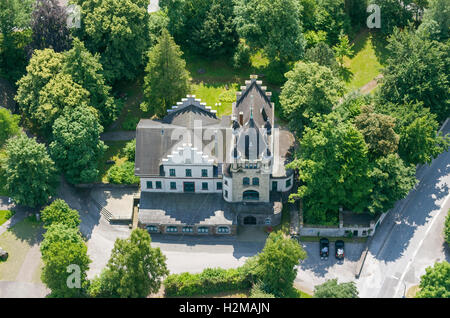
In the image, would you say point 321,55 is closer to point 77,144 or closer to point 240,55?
point 240,55

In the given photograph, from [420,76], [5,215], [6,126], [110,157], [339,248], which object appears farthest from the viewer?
[110,157]

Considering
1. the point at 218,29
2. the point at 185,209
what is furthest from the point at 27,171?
the point at 218,29

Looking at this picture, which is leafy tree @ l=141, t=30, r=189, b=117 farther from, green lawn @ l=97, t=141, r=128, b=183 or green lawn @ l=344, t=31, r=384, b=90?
green lawn @ l=344, t=31, r=384, b=90

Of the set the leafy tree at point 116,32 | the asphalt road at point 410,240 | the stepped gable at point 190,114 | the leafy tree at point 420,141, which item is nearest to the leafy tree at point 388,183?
the leafy tree at point 420,141

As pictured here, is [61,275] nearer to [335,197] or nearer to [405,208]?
[335,197]

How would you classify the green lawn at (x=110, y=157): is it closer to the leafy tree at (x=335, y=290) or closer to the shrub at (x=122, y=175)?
the shrub at (x=122, y=175)

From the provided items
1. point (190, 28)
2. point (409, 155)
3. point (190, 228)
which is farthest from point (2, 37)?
point (409, 155)
